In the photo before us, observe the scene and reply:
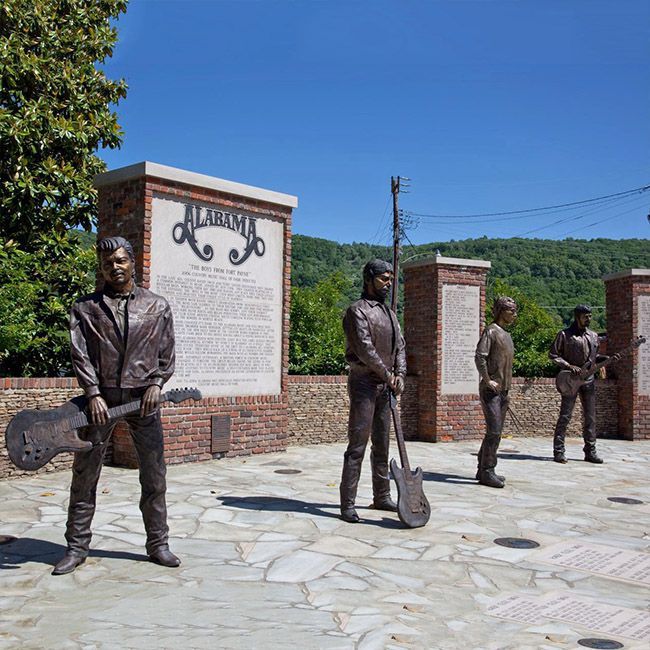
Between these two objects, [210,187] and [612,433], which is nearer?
[210,187]

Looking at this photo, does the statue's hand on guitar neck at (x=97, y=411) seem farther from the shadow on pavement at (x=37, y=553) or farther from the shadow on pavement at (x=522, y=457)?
the shadow on pavement at (x=522, y=457)

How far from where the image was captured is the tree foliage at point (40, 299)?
898 centimetres

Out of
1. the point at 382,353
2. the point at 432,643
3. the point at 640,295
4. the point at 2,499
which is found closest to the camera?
the point at 432,643

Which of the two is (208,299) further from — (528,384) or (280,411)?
(528,384)

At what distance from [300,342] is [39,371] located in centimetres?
496

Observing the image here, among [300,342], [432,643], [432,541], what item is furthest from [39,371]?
[432,643]

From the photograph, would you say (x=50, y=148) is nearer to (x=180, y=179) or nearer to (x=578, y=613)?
(x=180, y=179)

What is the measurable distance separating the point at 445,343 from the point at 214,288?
481 cm

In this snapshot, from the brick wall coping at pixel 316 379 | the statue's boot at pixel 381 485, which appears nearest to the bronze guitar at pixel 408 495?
the statue's boot at pixel 381 485

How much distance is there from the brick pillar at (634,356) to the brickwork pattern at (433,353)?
295 cm

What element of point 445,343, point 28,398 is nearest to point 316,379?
point 445,343

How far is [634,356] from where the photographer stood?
13758 millimetres

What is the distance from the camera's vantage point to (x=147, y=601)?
404cm

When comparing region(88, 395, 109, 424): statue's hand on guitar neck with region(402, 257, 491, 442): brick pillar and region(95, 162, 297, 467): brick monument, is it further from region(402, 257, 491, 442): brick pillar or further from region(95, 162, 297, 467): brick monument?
region(402, 257, 491, 442): brick pillar
